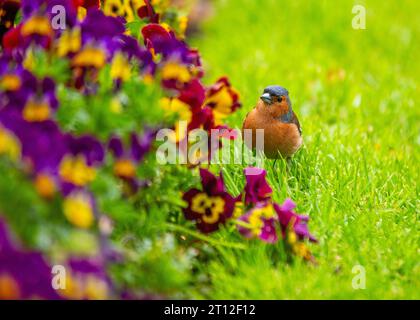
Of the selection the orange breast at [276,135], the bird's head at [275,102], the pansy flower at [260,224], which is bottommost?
the pansy flower at [260,224]

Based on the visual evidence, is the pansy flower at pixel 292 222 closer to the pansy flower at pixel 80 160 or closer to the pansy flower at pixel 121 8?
the pansy flower at pixel 80 160


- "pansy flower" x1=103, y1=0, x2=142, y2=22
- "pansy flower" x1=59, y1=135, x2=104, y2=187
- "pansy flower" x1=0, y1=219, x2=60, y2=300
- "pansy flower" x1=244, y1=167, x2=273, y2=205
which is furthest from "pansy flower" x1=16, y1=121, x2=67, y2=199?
"pansy flower" x1=103, y1=0, x2=142, y2=22

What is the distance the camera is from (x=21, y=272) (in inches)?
77.1

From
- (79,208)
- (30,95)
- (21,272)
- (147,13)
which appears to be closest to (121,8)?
(147,13)

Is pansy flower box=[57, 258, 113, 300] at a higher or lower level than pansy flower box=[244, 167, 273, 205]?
lower

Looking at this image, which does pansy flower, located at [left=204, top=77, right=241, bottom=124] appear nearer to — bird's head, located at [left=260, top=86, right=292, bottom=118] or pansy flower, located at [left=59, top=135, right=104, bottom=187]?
bird's head, located at [left=260, top=86, right=292, bottom=118]

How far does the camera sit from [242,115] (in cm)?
427

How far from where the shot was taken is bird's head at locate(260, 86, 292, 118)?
10.8ft

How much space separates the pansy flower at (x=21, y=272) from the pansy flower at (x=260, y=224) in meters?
0.86

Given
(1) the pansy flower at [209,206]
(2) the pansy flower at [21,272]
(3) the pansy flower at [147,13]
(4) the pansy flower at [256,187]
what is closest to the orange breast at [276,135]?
(4) the pansy flower at [256,187]

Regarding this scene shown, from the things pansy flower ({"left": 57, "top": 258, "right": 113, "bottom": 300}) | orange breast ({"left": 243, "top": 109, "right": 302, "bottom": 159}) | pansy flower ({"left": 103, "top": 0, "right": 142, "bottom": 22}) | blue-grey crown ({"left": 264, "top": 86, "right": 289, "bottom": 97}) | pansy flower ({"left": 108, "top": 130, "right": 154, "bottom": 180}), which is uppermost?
pansy flower ({"left": 103, "top": 0, "right": 142, "bottom": 22})

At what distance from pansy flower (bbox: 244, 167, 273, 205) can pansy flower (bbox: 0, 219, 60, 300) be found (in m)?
1.03

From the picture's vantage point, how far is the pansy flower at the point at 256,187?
284cm

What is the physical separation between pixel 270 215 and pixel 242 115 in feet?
5.41
